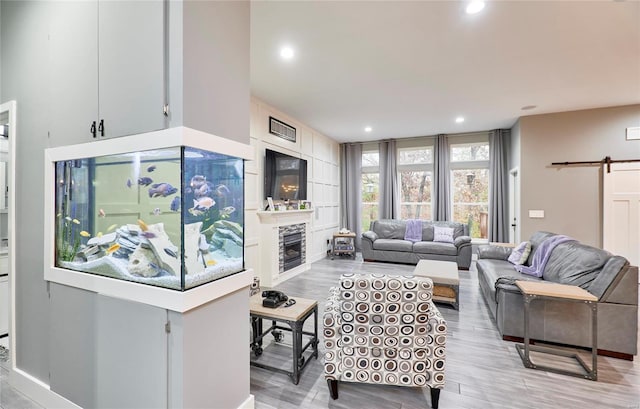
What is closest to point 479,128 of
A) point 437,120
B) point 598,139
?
point 437,120

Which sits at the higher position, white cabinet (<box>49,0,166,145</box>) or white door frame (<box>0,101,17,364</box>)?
white cabinet (<box>49,0,166,145</box>)

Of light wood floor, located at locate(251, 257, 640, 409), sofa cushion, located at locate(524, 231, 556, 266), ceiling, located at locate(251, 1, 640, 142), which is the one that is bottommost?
light wood floor, located at locate(251, 257, 640, 409)

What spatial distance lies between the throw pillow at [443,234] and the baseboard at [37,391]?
5966 mm

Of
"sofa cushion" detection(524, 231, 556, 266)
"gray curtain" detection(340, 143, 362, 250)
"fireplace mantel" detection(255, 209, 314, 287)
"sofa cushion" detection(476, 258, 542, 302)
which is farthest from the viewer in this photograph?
"gray curtain" detection(340, 143, 362, 250)

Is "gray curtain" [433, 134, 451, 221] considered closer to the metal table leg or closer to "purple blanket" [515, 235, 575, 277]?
"purple blanket" [515, 235, 575, 277]

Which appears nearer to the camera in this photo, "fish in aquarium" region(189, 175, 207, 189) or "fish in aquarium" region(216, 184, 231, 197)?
"fish in aquarium" region(189, 175, 207, 189)

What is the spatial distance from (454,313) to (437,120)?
12.0 ft

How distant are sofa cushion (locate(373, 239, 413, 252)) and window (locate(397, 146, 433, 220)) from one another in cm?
122

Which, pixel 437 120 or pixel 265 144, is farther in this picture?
pixel 437 120

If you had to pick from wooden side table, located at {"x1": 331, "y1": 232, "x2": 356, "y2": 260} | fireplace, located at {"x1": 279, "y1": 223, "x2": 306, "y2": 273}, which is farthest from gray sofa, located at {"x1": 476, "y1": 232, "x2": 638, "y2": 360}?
wooden side table, located at {"x1": 331, "y1": 232, "x2": 356, "y2": 260}

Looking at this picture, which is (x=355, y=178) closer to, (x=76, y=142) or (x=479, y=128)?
(x=479, y=128)

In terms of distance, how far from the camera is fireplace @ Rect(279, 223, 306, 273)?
4.73 meters

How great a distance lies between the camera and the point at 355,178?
741 centimetres

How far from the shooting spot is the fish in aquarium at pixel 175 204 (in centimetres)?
136
